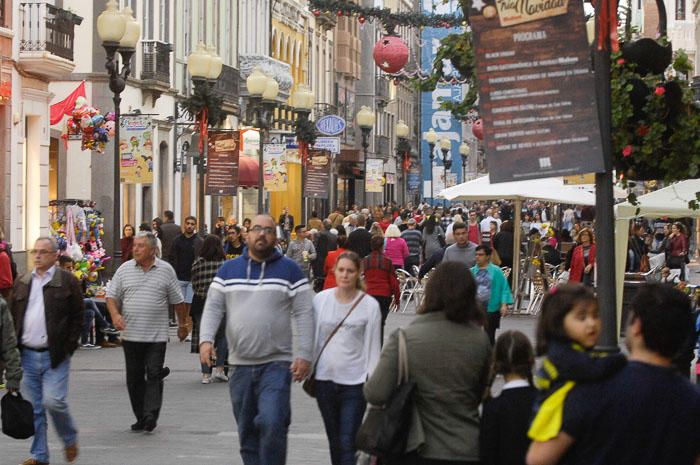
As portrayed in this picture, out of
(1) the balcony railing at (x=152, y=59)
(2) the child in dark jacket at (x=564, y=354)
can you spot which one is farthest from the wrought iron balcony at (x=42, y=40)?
(2) the child in dark jacket at (x=564, y=354)

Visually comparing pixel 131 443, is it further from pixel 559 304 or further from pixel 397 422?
pixel 559 304

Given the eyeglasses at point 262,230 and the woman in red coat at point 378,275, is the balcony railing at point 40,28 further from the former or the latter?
the eyeglasses at point 262,230

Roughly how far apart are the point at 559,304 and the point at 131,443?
312 inches

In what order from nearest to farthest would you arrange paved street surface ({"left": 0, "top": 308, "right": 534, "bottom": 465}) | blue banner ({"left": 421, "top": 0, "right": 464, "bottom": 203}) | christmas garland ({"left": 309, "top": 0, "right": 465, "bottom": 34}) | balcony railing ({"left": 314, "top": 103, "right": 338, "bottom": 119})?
paved street surface ({"left": 0, "top": 308, "right": 534, "bottom": 465}) < christmas garland ({"left": 309, "top": 0, "right": 465, "bottom": 34}) < balcony railing ({"left": 314, "top": 103, "right": 338, "bottom": 119}) < blue banner ({"left": 421, "top": 0, "right": 464, "bottom": 203})

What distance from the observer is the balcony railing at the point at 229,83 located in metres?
47.9

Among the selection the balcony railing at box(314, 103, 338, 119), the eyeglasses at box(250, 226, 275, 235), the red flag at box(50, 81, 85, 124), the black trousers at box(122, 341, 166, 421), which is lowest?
the black trousers at box(122, 341, 166, 421)

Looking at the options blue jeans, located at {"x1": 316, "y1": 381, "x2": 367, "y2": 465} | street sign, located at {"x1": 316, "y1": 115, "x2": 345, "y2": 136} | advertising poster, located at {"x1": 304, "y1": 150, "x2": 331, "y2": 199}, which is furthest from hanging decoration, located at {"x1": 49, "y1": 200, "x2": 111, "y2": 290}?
street sign, located at {"x1": 316, "y1": 115, "x2": 345, "y2": 136}

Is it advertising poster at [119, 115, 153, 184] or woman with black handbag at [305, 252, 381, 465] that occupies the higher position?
advertising poster at [119, 115, 153, 184]

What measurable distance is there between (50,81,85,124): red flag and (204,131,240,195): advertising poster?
2997 mm

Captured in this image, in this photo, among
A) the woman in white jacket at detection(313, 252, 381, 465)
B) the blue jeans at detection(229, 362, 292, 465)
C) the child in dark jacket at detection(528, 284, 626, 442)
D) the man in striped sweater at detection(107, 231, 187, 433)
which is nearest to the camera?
the child in dark jacket at detection(528, 284, 626, 442)

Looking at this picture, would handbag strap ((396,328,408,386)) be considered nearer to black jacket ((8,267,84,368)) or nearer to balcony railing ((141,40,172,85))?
black jacket ((8,267,84,368))

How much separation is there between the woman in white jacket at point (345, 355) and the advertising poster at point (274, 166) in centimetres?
2872

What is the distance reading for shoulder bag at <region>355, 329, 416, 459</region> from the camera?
24.3ft

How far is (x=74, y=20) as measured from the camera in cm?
3222
